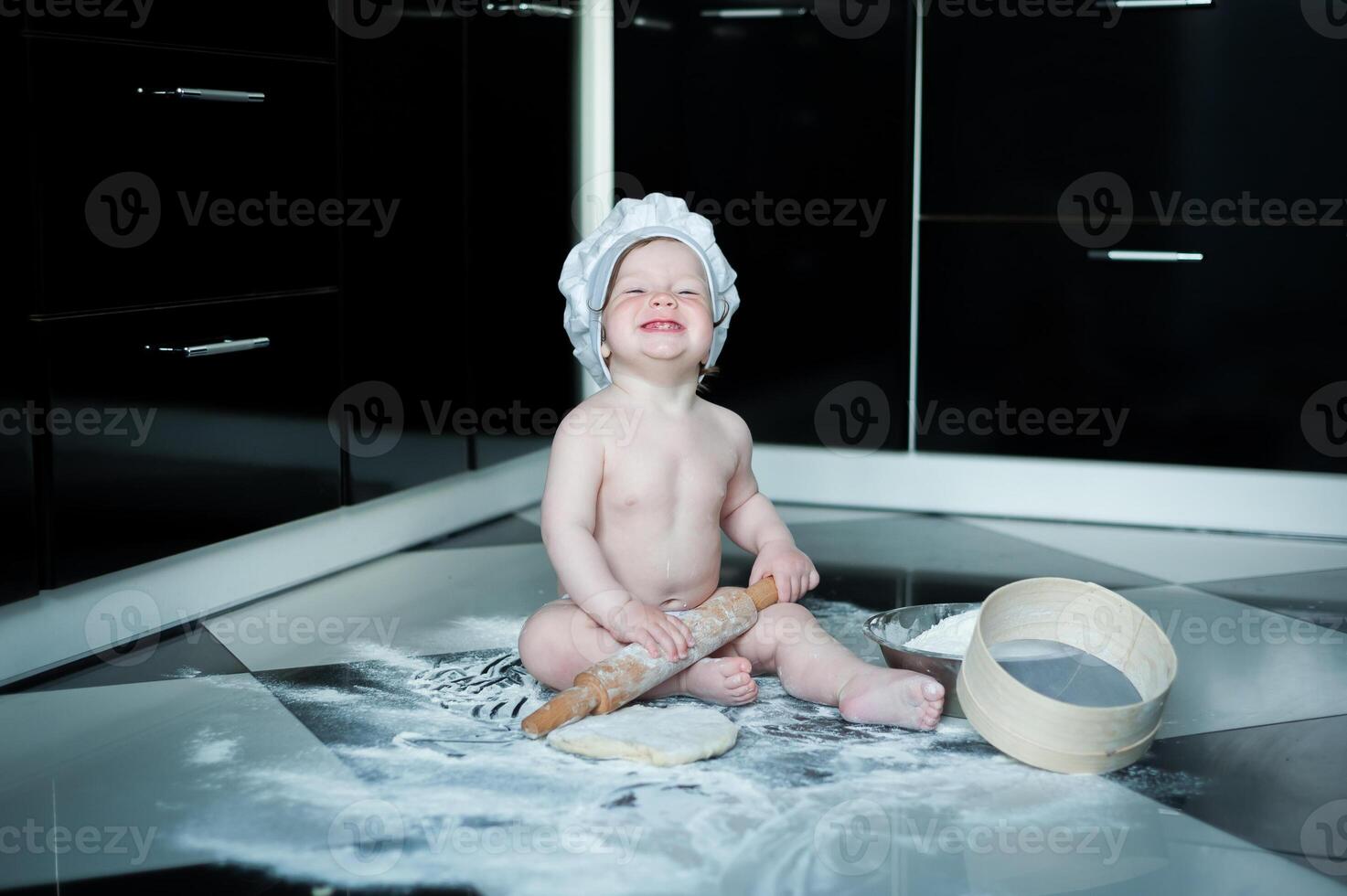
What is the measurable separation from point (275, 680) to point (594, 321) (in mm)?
498

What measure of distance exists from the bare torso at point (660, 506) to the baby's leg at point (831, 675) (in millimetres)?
93

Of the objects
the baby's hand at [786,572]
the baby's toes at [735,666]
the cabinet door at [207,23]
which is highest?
the cabinet door at [207,23]

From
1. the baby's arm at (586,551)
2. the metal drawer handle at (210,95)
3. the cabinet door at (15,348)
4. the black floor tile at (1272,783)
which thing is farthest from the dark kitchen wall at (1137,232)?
the cabinet door at (15,348)

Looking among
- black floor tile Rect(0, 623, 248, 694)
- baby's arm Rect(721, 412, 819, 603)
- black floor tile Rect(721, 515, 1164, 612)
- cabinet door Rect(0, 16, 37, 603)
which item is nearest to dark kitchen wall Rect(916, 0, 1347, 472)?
black floor tile Rect(721, 515, 1164, 612)

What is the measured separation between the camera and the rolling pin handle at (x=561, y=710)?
1287mm

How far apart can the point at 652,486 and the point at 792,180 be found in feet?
3.03

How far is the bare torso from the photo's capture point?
1.50 m

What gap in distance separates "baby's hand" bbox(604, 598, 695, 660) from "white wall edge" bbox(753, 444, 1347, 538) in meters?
0.97

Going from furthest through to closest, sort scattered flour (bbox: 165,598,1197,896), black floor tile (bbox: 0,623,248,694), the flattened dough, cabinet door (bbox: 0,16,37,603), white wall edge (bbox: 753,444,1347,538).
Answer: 1. white wall edge (bbox: 753,444,1347,538)
2. black floor tile (bbox: 0,623,248,694)
3. cabinet door (bbox: 0,16,37,603)
4. the flattened dough
5. scattered flour (bbox: 165,598,1197,896)

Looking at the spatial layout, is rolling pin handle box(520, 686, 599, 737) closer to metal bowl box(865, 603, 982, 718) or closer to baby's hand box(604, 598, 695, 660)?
baby's hand box(604, 598, 695, 660)

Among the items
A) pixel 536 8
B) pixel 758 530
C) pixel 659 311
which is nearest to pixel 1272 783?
pixel 758 530

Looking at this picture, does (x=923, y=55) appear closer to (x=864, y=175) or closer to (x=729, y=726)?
(x=864, y=175)

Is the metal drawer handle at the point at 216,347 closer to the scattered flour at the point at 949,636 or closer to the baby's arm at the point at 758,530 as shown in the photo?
Result: the baby's arm at the point at 758,530

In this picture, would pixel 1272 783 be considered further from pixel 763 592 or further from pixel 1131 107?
pixel 1131 107
